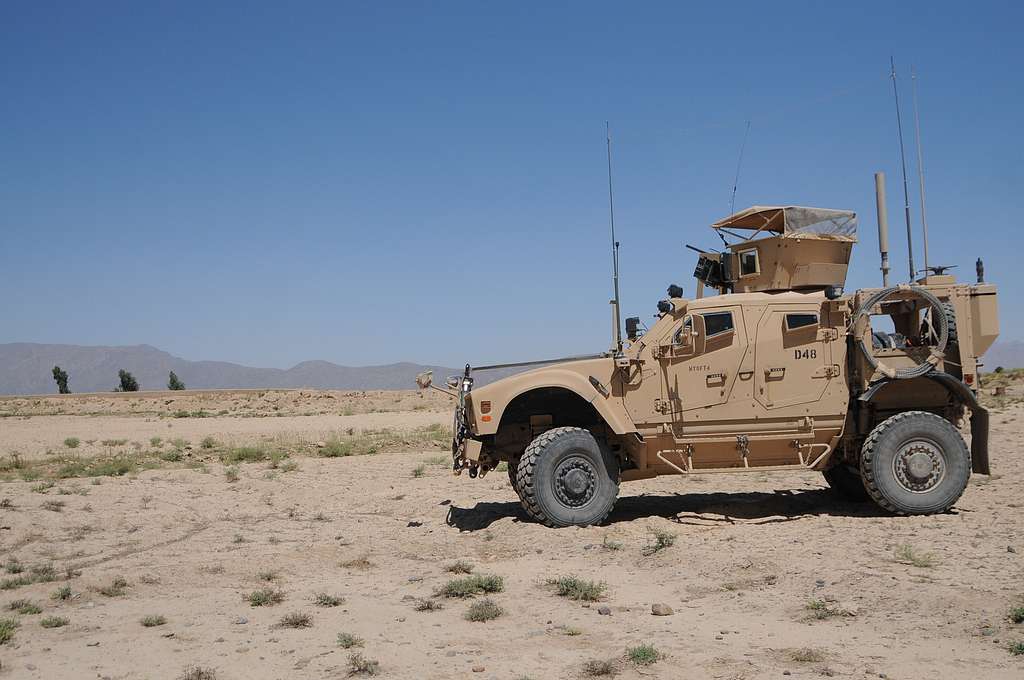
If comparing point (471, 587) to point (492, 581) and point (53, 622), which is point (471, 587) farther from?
point (53, 622)

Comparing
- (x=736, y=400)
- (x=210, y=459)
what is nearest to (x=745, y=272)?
(x=736, y=400)

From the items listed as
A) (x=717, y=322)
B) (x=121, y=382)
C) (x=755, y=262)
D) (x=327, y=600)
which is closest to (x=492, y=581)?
(x=327, y=600)

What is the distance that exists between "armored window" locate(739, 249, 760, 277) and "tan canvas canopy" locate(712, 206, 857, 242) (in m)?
0.30

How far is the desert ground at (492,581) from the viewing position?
6.06 metres

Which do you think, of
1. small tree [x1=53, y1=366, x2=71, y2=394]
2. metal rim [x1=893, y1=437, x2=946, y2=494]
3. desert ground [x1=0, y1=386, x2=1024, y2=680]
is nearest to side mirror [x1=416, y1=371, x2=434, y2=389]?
desert ground [x1=0, y1=386, x2=1024, y2=680]

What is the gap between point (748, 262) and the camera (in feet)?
37.5

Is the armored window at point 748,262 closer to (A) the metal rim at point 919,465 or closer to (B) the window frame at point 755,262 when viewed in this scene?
(B) the window frame at point 755,262

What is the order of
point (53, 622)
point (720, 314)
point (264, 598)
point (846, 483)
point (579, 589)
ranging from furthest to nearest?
point (846, 483)
point (720, 314)
point (264, 598)
point (579, 589)
point (53, 622)

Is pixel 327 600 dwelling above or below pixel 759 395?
below

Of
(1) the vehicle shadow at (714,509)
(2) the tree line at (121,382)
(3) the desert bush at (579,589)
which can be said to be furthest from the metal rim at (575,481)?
(2) the tree line at (121,382)

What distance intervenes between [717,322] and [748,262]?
1386 mm

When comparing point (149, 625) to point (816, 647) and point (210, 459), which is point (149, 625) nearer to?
point (816, 647)

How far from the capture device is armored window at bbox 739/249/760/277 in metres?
11.3

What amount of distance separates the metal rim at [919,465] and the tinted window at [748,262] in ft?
9.25
